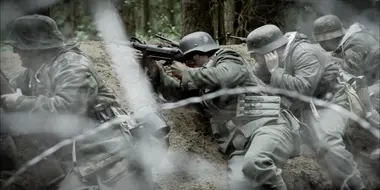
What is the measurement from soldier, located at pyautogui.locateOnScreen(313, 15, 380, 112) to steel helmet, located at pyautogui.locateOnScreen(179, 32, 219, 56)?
0.49 meters

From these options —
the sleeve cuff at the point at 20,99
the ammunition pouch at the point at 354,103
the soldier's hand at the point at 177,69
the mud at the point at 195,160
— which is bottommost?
the mud at the point at 195,160

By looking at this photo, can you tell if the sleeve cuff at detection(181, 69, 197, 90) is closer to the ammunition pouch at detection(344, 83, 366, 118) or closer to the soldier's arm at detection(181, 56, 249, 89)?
the soldier's arm at detection(181, 56, 249, 89)

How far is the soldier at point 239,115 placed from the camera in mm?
2598

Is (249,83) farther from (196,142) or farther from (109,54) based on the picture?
(109,54)

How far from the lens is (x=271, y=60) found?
2.68 meters

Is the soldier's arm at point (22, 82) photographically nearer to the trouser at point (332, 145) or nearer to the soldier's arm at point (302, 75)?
the soldier's arm at point (302, 75)

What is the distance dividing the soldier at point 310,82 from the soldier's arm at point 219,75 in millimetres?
89

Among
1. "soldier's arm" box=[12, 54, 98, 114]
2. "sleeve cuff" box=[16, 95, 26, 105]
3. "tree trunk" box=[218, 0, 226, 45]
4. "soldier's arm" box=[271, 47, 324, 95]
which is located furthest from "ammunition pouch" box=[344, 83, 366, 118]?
"sleeve cuff" box=[16, 95, 26, 105]

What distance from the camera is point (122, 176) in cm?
246

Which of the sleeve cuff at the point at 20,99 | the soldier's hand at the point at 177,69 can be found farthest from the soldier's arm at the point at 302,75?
the sleeve cuff at the point at 20,99

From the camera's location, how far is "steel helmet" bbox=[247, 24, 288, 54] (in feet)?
8.79

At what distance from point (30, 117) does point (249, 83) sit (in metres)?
0.95

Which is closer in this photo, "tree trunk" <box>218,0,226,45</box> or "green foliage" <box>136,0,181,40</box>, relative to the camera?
"green foliage" <box>136,0,181,40</box>

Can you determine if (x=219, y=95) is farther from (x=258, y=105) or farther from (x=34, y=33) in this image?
(x=34, y=33)
